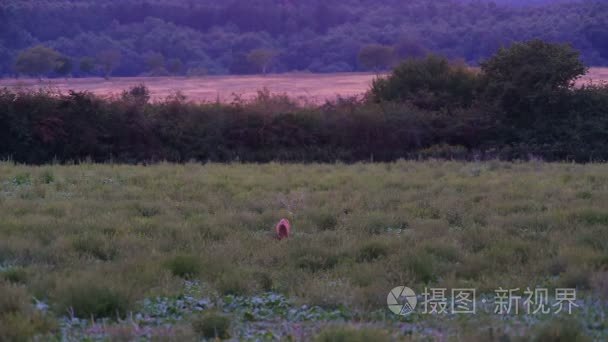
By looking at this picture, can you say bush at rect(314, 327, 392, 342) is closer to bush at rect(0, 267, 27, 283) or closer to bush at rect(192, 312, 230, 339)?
bush at rect(192, 312, 230, 339)

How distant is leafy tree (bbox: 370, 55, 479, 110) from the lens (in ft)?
106

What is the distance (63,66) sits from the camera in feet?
167

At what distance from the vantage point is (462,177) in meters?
15.3

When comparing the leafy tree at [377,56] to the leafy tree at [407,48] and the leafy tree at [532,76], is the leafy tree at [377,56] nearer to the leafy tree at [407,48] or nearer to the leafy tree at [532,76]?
the leafy tree at [407,48]

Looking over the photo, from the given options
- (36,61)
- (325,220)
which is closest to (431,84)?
(325,220)

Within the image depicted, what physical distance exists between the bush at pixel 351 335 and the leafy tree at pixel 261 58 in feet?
179

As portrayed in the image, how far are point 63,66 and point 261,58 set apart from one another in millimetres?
16090

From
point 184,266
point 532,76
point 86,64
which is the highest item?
point 86,64

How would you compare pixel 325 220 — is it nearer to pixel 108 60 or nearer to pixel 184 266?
pixel 184 266

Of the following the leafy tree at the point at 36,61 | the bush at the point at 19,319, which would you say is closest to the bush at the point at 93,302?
the bush at the point at 19,319

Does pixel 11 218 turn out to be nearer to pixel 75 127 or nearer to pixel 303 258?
pixel 303 258

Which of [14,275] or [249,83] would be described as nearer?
[14,275]

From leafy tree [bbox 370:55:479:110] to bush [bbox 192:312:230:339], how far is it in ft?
90.1

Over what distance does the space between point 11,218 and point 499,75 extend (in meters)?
25.1
